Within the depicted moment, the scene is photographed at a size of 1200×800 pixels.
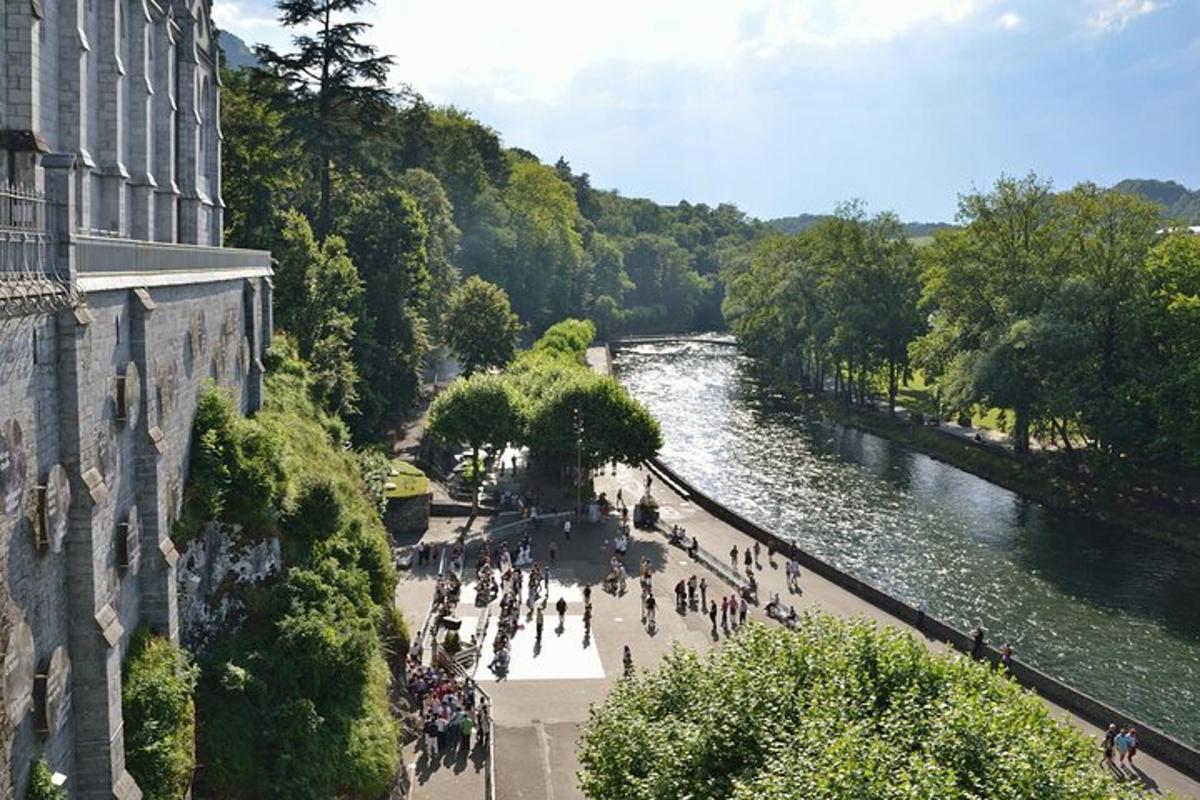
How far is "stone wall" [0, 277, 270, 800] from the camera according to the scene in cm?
1279

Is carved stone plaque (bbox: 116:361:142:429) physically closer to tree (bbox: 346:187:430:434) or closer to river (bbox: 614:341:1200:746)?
river (bbox: 614:341:1200:746)

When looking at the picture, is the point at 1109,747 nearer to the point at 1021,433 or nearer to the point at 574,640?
the point at 574,640

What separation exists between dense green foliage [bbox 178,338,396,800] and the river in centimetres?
2147

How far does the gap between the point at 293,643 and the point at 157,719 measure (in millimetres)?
4472

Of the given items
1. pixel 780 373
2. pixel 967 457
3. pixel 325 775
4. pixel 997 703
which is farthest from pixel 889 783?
pixel 780 373

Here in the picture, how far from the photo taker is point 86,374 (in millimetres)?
14852

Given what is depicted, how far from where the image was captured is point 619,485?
168 ft

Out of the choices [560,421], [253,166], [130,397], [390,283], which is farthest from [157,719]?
[390,283]

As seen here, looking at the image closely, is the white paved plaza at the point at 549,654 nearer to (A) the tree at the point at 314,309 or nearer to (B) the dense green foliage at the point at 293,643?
(B) the dense green foliage at the point at 293,643

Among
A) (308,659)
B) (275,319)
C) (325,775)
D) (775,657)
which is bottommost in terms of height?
(325,775)

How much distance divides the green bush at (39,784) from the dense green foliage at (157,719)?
2.63 meters

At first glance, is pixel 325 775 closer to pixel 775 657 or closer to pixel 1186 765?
pixel 775 657

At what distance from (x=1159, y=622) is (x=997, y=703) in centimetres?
2398

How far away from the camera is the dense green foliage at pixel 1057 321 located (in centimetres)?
4641
